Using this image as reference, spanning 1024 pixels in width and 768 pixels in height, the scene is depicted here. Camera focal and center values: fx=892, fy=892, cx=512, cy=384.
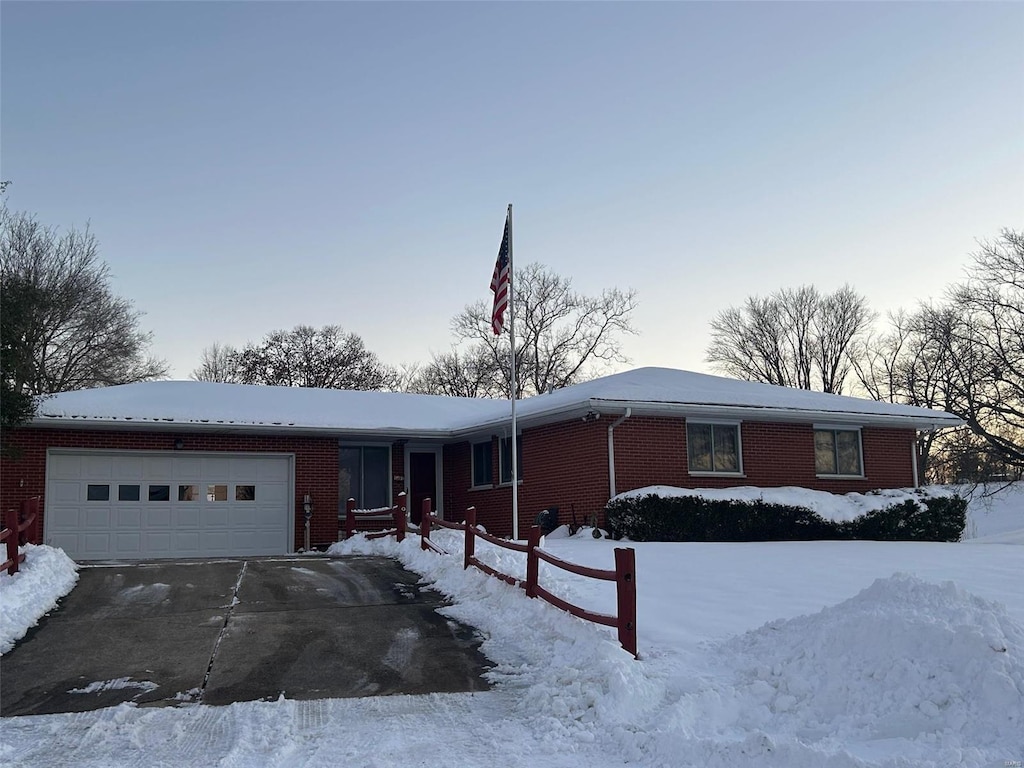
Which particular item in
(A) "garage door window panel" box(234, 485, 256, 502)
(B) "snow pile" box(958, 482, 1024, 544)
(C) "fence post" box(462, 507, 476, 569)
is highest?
(A) "garage door window panel" box(234, 485, 256, 502)

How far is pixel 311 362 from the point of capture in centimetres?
5031

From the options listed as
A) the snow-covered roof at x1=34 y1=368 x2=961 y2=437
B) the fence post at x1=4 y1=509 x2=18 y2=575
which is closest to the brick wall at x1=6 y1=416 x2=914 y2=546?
the snow-covered roof at x1=34 y1=368 x2=961 y2=437

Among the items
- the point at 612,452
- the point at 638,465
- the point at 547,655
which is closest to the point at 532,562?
the point at 547,655

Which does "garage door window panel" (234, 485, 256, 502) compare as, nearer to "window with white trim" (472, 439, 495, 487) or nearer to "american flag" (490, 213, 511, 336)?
"window with white trim" (472, 439, 495, 487)

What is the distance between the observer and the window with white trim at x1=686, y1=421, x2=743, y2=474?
19906 millimetres

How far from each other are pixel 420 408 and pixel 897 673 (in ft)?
63.6

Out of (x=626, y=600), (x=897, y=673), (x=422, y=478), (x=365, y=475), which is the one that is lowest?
(x=897, y=673)

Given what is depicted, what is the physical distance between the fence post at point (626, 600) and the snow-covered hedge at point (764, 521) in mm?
9250

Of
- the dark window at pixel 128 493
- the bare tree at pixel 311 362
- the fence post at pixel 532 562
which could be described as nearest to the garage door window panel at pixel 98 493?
the dark window at pixel 128 493

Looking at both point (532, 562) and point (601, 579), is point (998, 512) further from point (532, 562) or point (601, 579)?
point (601, 579)

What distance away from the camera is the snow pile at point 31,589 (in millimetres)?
10125

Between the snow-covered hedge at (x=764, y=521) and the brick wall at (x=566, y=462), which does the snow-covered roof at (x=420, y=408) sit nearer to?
the brick wall at (x=566, y=462)

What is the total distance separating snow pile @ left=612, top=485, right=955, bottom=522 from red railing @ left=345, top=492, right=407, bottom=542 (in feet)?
14.2

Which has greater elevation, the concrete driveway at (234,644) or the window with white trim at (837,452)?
the window with white trim at (837,452)
